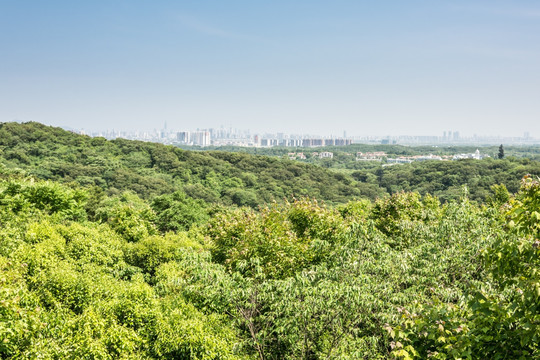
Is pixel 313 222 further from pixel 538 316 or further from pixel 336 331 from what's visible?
pixel 538 316

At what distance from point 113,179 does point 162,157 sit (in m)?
16.5

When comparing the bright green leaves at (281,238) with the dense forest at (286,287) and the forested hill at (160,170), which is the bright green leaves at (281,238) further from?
the forested hill at (160,170)

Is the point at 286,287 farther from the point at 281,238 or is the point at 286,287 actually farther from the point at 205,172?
the point at 205,172

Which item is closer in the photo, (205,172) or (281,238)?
(281,238)

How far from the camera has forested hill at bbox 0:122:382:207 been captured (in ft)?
185

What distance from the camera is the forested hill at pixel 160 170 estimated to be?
5644 centimetres

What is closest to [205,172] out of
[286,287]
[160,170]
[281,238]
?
[160,170]

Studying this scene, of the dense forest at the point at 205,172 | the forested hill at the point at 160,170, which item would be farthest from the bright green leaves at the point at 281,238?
the forested hill at the point at 160,170

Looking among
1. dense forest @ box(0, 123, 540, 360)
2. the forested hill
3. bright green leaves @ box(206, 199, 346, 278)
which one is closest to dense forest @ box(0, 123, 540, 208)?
the forested hill

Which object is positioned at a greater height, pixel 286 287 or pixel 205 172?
pixel 286 287

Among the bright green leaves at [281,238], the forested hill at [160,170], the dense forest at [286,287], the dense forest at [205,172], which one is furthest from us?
the dense forest at [205,172]

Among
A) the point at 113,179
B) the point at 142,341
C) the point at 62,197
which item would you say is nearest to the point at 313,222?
the point at 142,341

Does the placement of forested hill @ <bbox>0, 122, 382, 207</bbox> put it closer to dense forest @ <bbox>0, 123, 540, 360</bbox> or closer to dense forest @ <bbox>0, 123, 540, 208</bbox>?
dense forest @ <bbox>0, 123, 540, 208</bbox>

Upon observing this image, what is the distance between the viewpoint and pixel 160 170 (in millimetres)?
70938
